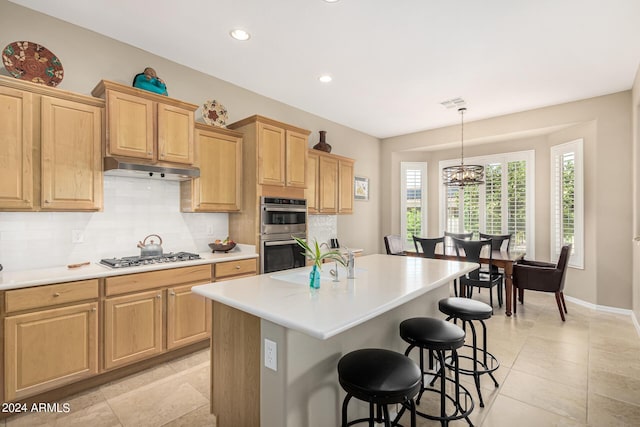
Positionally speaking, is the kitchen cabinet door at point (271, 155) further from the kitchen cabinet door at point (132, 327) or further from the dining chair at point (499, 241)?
the dining chair at point (499, 241)

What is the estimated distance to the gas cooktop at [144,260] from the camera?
8.60ft

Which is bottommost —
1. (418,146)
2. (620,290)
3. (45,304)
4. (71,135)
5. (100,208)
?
(620,290)

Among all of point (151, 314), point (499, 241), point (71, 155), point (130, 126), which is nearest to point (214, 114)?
point (130, 126)

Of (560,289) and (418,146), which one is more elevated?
(418,146)

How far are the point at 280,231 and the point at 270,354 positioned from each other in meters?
2.39

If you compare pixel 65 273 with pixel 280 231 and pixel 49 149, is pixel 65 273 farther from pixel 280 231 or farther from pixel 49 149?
pixel 280 231

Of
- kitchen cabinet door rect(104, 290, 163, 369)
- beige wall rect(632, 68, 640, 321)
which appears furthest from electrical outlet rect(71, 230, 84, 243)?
beige wall rect(632, 68, 640, 321)

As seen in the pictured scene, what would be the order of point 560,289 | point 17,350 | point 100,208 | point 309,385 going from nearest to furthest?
point 309,385
point 17,350
point 100,208
point 560,289

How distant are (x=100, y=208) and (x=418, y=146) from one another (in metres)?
5.39

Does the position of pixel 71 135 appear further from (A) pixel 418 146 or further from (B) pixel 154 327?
(A) pixel 418 146

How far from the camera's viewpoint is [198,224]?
11.9 ft

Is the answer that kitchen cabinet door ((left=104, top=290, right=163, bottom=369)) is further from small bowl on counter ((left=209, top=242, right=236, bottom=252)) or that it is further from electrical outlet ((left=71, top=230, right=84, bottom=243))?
small bowl on counter ((left=209, top=242, right=236, bottom=252))

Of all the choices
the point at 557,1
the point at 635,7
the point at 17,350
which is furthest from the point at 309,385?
the point at 635,7

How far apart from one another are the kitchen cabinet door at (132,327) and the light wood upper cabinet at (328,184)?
7.76 ft
